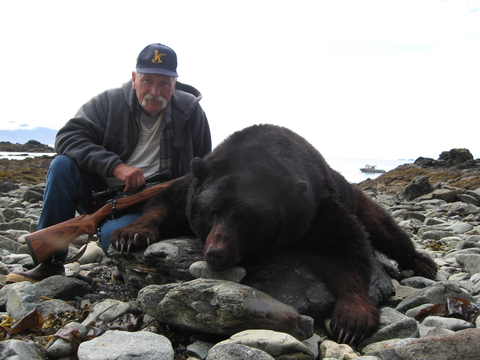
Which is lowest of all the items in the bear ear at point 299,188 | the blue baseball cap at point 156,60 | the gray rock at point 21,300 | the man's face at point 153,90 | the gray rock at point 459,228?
the gray rock at point 21,300

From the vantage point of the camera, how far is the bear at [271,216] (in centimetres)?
265

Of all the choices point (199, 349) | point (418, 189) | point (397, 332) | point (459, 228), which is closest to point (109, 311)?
point (199, 349)

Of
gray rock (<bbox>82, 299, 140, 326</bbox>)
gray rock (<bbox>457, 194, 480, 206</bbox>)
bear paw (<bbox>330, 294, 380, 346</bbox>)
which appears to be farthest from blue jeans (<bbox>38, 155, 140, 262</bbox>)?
gray rock (<bbox>457, 194, 480, 206</bbox>)

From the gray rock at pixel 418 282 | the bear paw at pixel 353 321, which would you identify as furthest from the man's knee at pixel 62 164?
the gray rock at pixel 418 282

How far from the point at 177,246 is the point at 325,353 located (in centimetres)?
146

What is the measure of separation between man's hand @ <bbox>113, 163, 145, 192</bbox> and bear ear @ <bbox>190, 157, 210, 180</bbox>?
3.84ft

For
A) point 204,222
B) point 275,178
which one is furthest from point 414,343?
point 204,222

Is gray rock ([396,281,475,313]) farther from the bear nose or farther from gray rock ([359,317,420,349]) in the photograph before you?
the bear nose

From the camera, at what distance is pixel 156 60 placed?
167 inches

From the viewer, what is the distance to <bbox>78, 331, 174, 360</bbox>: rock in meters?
1.81

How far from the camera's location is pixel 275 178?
293 cm

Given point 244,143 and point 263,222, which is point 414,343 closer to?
point 263,222

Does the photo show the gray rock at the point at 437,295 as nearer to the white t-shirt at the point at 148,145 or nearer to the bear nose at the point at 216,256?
the bear nose at the point at 216,256

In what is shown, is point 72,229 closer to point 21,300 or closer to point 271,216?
point 21,300
